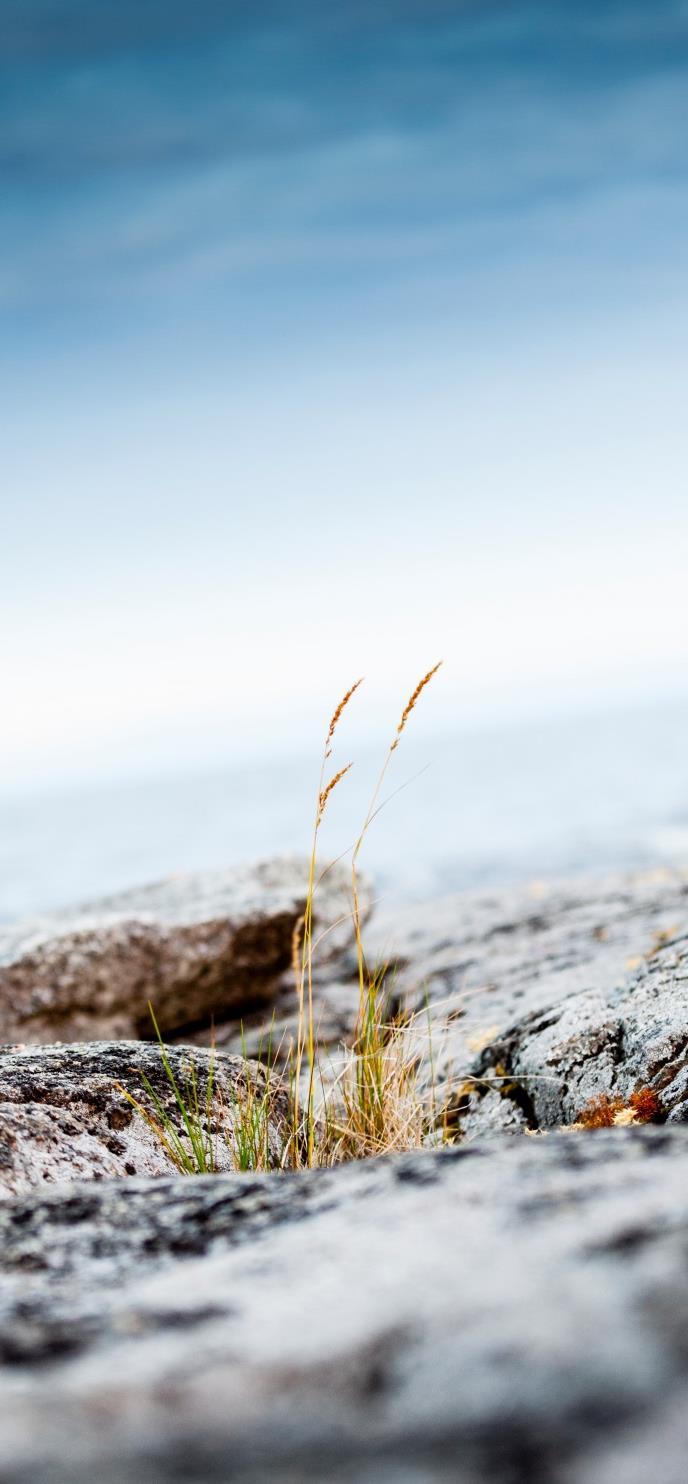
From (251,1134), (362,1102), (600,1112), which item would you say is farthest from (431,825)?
(251,1134)

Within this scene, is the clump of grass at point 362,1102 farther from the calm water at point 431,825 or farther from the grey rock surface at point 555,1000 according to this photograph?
the calm water at point 431,825

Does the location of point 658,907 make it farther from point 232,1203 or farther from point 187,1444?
point 187,1444

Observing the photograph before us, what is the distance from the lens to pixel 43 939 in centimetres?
566

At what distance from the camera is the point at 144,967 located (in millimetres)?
5707

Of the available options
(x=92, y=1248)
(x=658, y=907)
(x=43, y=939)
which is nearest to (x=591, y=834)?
(x=658, y=907)

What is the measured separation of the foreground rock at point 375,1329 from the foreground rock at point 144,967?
4.20 m

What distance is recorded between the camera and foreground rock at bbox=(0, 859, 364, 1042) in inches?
217

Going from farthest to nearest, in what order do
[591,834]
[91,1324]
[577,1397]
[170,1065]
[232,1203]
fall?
1. [591,834]
2. [170,1065]
3. [232,1203]
4. [91,1324]
5. [577,1397]

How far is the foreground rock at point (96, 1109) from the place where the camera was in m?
2.18

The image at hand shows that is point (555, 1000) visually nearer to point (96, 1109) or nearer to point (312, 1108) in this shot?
point (312, 1108)

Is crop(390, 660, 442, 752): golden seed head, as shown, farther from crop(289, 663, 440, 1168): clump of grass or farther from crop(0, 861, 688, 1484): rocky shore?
crop(0, 861, 688, 1484): rocky shore

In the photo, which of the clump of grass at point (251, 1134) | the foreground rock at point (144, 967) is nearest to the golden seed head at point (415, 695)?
the clump of grass at point (251, 1134)

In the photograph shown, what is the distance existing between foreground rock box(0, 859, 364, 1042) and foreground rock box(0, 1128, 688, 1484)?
13.8ft

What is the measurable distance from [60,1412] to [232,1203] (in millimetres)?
567
